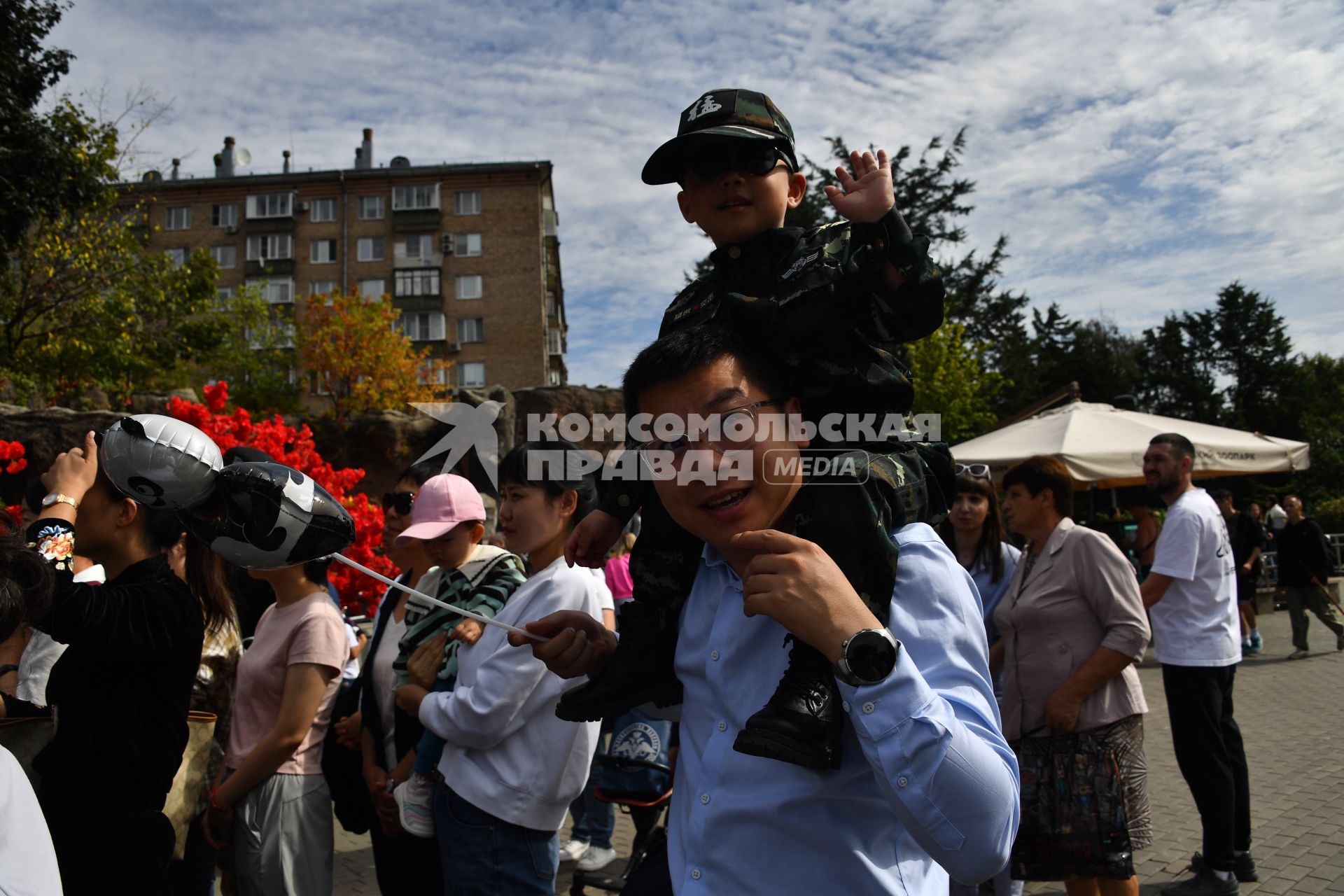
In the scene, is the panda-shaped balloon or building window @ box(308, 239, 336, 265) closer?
the panda-shaped balloon

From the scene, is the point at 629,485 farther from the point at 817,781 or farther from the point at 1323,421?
the point at 1323,421

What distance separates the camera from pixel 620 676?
1952 millimetres

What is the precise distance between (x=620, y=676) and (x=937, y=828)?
2.58 ft

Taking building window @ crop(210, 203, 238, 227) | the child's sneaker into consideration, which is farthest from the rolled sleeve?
building window @ crop(210, 203, 238, 227)

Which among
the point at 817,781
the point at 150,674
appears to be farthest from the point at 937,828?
the point at 150,674

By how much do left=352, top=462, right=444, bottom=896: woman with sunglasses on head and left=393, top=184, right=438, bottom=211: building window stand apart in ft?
164

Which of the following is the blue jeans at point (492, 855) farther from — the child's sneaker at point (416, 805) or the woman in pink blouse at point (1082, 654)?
the woman in pink blouse at point (1082, 654)

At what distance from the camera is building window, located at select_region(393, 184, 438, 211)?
50.7 metres

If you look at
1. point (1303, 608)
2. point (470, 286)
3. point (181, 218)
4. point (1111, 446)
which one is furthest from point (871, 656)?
point (181, 218)

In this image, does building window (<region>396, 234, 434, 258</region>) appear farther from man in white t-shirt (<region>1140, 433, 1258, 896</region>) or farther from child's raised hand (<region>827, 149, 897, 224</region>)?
child's raised hand (<region>827, 149, 897, 224</region>)

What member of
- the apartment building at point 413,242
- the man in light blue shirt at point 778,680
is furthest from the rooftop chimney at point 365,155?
the man in light blue shirt at point 778,680

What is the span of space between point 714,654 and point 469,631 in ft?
5.99

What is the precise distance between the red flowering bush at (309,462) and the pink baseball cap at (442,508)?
3.87 metres

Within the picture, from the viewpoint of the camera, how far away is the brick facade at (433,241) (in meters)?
50.2
